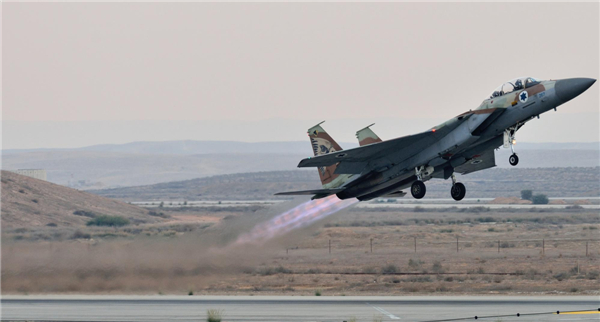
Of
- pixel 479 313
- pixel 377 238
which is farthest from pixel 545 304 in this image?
pixel 377 238

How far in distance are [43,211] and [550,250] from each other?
56486 mm

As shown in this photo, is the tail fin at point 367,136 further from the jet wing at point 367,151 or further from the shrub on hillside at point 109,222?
the shrub on hillside at point 109,222

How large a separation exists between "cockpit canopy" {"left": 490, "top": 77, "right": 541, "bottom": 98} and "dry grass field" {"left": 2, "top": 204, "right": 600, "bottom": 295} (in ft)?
47.5

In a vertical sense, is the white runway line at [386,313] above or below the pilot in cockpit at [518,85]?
below

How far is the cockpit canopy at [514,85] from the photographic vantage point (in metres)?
26.7

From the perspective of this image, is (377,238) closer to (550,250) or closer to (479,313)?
(550,250)

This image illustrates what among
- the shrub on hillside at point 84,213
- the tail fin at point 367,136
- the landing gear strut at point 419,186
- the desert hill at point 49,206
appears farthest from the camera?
the shrub on hillside at point 84,213

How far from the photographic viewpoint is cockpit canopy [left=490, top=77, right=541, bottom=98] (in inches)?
1053

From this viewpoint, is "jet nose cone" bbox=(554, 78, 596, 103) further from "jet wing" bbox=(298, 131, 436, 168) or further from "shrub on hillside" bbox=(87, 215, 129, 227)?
"shrub on hillside" bbox=(87, 215, 129, 227)

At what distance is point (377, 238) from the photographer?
66.3 metres

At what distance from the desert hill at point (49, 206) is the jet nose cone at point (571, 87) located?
2425 inches

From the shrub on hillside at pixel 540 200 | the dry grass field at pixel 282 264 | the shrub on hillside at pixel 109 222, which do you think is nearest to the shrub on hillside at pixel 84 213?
the shrub on hillside at pixel 109 222

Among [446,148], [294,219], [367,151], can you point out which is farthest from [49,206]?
[446,148]

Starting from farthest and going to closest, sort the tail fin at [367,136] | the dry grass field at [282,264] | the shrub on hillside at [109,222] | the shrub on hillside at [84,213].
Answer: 1. the shrub on hillside at [84,213]
2. the shrub on hillside at [109,222]
3. the dry grass field at [282,264]
4. the tail fin at [367,136]
